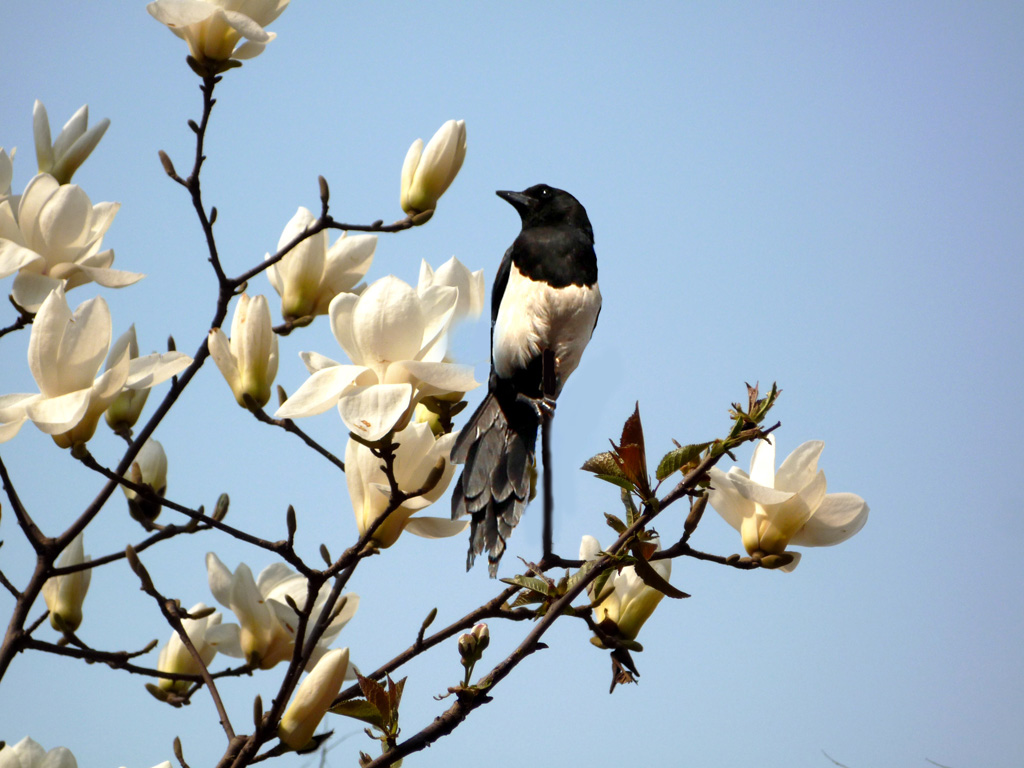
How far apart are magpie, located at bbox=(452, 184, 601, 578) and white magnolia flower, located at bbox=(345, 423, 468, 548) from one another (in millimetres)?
398

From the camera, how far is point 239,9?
1.07 meters

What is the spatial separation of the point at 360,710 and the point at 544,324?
2.83ft

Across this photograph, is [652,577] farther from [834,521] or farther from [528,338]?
[528,338]

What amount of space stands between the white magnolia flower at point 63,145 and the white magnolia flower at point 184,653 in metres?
0.62

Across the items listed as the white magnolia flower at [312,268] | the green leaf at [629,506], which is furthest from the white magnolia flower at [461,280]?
the green leaf at [629,506]

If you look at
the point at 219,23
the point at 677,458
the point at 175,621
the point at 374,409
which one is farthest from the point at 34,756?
the point at 219,23

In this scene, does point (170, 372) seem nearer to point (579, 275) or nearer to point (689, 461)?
point (689, 461)

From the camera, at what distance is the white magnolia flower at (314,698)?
79 centimetres

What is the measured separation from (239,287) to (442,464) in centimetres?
39

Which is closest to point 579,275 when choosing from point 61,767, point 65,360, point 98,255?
point 98,255

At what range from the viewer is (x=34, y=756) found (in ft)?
3.12

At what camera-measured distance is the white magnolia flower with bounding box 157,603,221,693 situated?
1.13m

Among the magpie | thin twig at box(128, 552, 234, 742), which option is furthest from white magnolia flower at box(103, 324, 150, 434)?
the magpie

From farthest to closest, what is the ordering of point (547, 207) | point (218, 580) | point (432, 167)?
point (547, 207) → point (432, 167) → point (218, 580)
